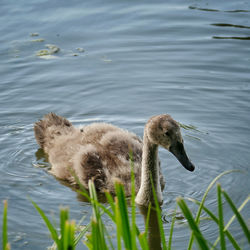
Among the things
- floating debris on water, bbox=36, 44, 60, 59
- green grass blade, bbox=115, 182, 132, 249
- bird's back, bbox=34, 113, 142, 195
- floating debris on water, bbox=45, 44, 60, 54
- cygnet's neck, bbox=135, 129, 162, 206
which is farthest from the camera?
floating debris on water, bbox=45, 44, 60, 54

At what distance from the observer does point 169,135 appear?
561 centimetres

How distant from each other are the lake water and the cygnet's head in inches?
25.5

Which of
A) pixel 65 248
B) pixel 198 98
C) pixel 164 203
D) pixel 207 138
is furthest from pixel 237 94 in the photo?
pixel 65 248

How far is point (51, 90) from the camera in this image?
887 cm

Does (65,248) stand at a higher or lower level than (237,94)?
higher

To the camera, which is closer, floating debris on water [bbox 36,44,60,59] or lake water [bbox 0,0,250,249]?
lake water [bbox 0,0,250,249]

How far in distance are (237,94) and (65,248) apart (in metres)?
6.11

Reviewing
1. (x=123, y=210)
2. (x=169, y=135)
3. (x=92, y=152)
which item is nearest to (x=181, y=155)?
(x=169, y=135)

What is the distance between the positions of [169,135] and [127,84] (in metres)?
3.44

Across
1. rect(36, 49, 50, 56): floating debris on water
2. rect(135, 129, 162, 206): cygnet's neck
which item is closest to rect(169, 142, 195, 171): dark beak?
rect(135, 129, 162, 206): cygnet's neck

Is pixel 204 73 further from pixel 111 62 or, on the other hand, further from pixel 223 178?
pixel 223 178

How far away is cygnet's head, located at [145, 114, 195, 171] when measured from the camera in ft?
18.3

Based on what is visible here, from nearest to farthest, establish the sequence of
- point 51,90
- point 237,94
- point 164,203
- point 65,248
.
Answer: point 65,248
point 164,203
point 237,94
point 51,90

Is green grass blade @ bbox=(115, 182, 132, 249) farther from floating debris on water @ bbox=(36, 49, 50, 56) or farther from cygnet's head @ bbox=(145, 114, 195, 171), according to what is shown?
floating debris on water @ bbox=(36, 49, 50, 56)
